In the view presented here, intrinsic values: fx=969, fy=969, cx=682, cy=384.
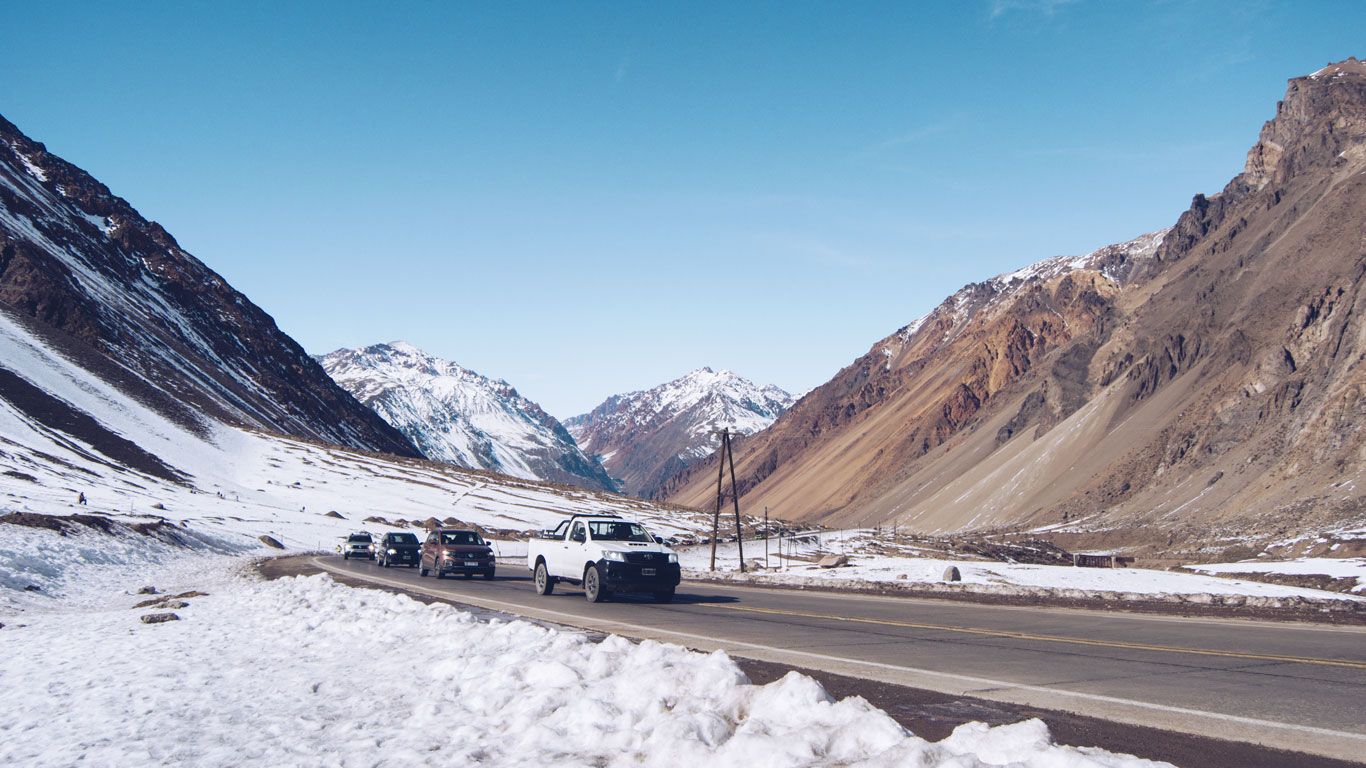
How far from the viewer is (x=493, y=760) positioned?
24.4 feet

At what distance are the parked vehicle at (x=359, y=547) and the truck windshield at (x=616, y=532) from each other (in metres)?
27.5

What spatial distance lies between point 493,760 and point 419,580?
80.9ft

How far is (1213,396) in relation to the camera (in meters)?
91.5

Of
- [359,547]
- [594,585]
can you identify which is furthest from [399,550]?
[594,585]

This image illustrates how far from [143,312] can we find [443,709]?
506 feet

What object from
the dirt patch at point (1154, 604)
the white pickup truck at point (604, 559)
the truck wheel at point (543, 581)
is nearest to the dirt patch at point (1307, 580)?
the dirt patch at point (1154, 604)

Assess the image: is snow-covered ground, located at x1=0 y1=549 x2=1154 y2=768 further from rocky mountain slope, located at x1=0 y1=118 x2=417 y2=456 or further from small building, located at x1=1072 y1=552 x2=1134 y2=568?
rocky mountain slope, located at x1=0 y1=118 x2=417 y2=456

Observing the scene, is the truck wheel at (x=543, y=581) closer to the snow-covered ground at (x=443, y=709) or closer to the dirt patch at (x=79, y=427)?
the snow-covered ground at (x=443, y=709)

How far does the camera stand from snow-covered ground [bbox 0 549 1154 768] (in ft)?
22.6

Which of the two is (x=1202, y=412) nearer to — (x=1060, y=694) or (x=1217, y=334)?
(x=1217, y=334)

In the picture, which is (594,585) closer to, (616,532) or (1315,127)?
(616,532)

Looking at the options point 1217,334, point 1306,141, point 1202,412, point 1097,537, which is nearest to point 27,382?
point 1097,537

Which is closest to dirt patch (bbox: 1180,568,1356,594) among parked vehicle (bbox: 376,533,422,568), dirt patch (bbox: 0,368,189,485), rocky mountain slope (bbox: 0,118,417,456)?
parked vehicle (bbox: 376,533,422,568)

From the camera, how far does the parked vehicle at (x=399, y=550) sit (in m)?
40.3
